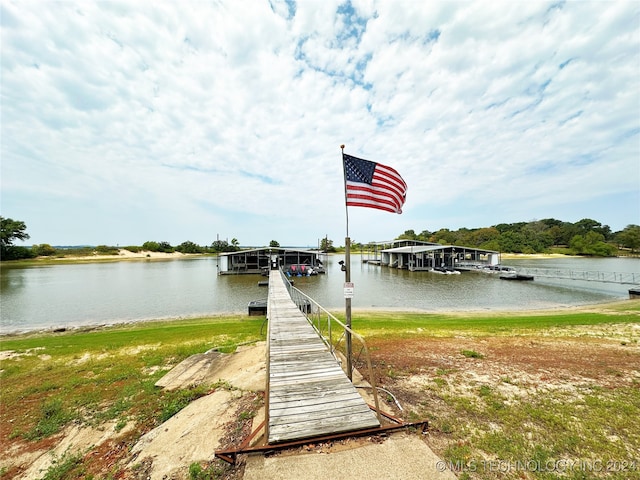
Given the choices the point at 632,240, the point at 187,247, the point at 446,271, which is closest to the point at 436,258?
the point at 446,271

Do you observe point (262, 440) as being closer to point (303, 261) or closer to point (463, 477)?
point (463, 477)

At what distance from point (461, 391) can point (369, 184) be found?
15.4ft

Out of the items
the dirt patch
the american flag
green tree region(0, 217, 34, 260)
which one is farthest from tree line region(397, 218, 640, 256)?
green tree region(0, 217, 34, 260)

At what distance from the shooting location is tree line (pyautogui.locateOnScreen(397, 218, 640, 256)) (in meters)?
82.3

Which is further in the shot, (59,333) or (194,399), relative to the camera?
(59,333)

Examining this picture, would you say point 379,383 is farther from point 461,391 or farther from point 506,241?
point 506,241

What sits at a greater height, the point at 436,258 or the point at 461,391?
the point at 436,258

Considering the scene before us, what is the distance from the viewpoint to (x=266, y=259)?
43.2 metres

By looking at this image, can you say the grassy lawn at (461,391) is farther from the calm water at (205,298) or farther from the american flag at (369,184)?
the calm water at (205,298)

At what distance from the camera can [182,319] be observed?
16359 millimetres

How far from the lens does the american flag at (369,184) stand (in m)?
5.86

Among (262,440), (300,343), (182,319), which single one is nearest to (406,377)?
(300,343)

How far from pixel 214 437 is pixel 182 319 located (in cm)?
1425

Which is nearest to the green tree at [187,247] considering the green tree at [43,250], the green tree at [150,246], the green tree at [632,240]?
the green tree at [150,246]
